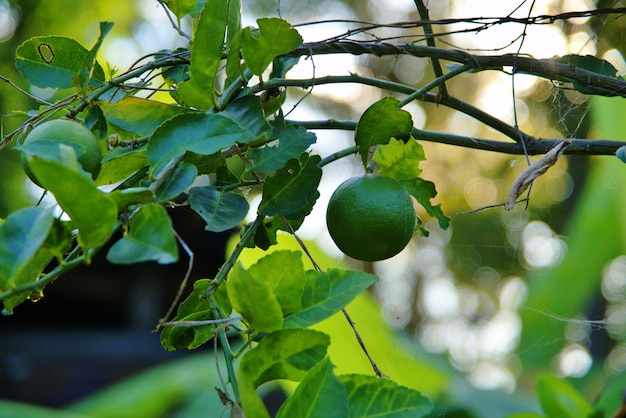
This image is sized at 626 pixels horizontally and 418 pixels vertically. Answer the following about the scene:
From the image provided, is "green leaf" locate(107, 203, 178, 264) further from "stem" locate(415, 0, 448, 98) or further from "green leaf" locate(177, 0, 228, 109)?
"stem" locate(415, 0, 448, 98)

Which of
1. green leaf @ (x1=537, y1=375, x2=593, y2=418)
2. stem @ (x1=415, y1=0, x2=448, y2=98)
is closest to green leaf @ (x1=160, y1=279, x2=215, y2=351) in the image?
stem @ (x1=415, y1=0, x2=448, y2=98)

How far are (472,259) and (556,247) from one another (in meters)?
2.43

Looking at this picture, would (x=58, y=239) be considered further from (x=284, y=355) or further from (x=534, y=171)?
(x=534, y=171)

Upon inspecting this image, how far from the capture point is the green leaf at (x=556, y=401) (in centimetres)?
84

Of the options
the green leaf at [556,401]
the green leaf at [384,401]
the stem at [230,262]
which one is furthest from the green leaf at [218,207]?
the green leaf at [556,401]

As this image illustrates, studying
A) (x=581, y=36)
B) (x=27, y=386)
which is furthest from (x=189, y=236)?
(x=581, y=36)

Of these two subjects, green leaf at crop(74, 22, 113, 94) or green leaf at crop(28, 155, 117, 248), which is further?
green leaf at crop(74, 22, 113, 94)

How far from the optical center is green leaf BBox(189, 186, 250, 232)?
38cm

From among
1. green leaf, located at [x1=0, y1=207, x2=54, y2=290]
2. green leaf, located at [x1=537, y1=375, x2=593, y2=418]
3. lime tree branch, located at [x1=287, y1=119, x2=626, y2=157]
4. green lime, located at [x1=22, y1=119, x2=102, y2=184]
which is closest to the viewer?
green leaf, located at [x1=0, y1=207, x2=54, y2=290]

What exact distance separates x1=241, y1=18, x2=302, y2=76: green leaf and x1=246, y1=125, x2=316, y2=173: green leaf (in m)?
0.05

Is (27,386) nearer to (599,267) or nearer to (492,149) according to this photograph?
(599,267)

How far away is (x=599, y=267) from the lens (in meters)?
3.05

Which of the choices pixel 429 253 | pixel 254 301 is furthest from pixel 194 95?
pixel 429 253

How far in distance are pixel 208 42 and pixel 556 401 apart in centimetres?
70
